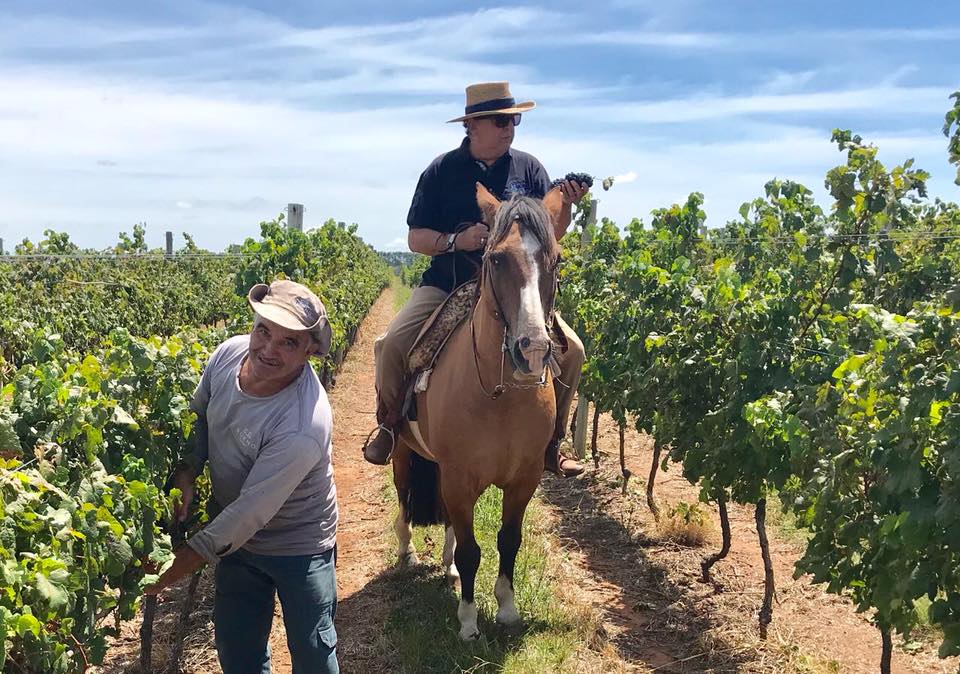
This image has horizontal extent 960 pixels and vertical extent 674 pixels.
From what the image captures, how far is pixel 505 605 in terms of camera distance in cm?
475

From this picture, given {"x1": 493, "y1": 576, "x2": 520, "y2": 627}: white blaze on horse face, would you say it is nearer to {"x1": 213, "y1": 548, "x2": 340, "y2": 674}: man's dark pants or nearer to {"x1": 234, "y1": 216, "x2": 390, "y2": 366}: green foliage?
{"x1": 213, "y1": 548, "x2": 340, "y2": 674}: man's dark pants

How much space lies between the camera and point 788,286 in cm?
522

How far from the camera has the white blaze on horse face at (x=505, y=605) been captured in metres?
4.73

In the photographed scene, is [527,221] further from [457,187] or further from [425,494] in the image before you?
[425,494]

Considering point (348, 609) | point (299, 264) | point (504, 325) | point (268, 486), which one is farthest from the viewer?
point (299, 264)

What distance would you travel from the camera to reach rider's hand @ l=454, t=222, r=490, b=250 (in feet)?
13.9

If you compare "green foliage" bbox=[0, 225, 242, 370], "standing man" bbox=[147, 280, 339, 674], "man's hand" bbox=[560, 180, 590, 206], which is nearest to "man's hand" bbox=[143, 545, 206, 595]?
"standing man" bbox=[147, 280, 339, 674]

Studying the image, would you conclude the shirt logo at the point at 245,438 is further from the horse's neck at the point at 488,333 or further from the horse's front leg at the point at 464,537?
the horse's front leg at the point at 464,537

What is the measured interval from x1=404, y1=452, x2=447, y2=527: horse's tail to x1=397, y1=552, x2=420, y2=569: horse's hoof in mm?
336

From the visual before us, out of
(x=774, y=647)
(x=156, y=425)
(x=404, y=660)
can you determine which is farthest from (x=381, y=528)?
(x=156, y=425)

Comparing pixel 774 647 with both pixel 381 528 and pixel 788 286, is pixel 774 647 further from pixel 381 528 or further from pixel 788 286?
pixel 381 528

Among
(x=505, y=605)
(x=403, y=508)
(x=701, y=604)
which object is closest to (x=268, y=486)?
(x=505, y=605)

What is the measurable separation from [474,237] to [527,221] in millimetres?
651

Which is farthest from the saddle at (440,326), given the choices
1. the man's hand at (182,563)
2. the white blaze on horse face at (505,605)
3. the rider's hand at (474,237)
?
the man's hand at (182,563)
